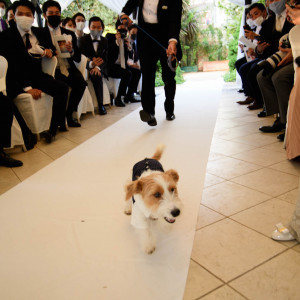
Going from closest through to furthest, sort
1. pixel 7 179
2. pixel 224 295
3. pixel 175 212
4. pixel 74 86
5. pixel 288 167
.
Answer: pixel 224 295 → pixel 175 212 → pixel 288 167 → pixel 7 179 → pixel 74 86

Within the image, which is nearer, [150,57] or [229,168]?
[229,168]

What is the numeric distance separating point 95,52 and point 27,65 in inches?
69.4

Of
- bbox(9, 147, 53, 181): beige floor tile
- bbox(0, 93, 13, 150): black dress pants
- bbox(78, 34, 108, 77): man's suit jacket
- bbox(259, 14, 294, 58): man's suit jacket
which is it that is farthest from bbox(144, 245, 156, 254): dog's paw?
bbox(78, 34, 108, 77): man's suit jacket

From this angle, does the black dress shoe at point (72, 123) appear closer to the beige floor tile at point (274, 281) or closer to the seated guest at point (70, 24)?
the seated guest at point (70, 24)

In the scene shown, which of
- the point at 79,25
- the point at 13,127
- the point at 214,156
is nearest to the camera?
the point at 214,156

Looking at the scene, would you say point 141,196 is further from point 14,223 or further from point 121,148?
point 121,148

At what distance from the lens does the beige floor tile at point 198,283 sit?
949 millimetres

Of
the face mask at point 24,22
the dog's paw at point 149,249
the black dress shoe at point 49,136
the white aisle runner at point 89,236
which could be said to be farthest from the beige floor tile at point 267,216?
the face mask at point 24,22

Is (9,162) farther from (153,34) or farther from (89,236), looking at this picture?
A: (153,34)

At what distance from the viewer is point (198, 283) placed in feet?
3.26

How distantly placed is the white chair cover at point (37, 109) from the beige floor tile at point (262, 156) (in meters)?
2.14

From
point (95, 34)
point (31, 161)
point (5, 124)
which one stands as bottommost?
point (31, 161)

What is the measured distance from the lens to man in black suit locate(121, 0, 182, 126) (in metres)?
3.10

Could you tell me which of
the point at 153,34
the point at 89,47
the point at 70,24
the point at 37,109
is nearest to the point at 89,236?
the point at 37,109
